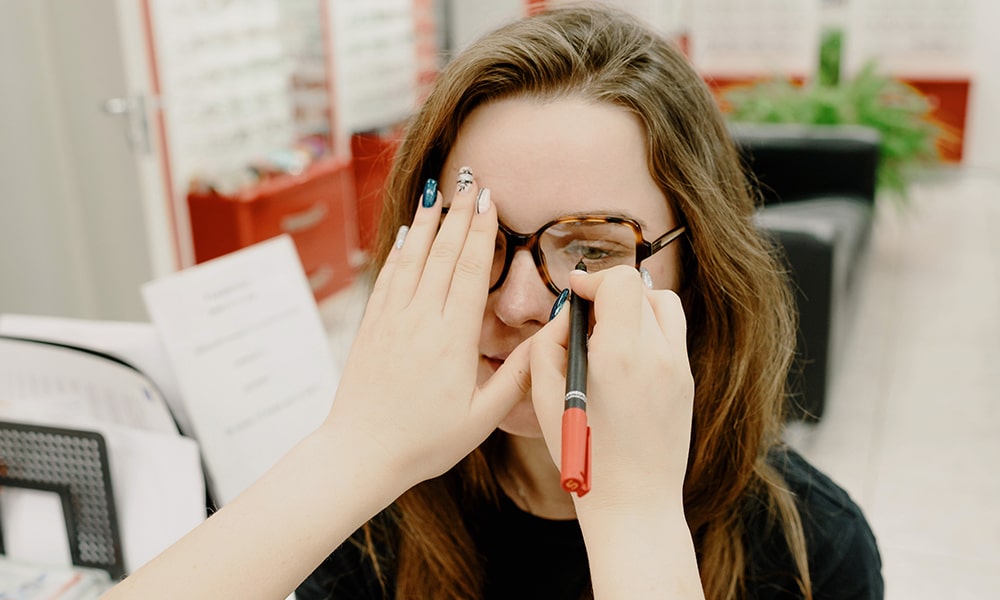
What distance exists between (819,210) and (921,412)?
88 cm

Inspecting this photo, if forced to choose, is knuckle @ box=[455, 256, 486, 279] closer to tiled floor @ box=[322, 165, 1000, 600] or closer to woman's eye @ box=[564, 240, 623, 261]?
woman's eye @ box=[564, 240, 623, 261]

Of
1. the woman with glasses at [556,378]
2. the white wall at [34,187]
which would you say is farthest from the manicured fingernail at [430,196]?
the white wall at [34,187]

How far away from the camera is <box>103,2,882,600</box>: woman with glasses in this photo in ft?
2.16

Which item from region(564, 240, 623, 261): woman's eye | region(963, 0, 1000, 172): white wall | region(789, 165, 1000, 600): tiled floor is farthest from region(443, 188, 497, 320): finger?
region(963, 0, 1000, 172): white wall

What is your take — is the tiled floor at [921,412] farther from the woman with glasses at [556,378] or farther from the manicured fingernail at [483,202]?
the manicured fingernail at [483,202]

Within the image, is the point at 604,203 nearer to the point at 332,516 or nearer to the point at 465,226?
the point at 465,226

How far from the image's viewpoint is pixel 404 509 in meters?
1.03

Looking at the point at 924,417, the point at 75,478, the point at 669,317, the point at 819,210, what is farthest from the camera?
the point at 819,210

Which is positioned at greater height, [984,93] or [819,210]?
[984,93]

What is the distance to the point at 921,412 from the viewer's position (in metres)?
2.97

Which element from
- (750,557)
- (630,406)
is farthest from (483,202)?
(750,557)

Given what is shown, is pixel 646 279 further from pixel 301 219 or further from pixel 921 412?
pixel 301 219

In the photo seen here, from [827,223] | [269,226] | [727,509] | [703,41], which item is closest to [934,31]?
[703,41]

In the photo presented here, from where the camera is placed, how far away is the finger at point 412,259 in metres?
0.75
